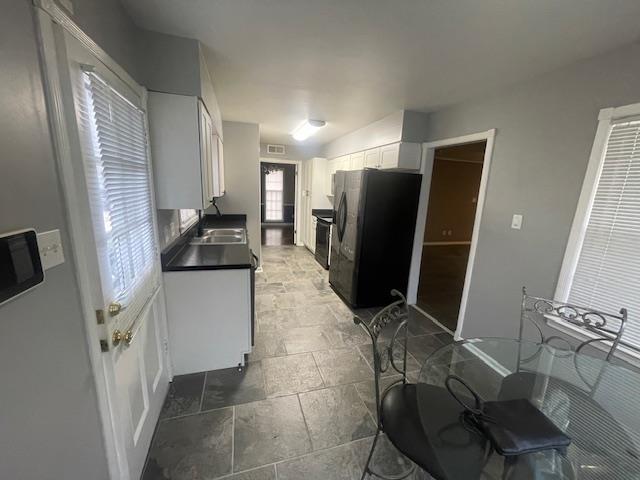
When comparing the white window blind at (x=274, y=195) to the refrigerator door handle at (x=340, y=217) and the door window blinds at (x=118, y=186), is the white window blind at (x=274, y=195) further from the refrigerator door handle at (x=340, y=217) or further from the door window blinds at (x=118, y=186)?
the door window blinds at (x=118, y=186)

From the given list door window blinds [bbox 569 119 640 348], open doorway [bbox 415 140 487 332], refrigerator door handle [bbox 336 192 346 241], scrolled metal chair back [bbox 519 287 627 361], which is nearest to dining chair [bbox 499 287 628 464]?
scrolled metal chair back [bbox 519 287 627 361]

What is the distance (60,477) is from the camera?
75cm

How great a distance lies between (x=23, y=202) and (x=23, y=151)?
13 cm

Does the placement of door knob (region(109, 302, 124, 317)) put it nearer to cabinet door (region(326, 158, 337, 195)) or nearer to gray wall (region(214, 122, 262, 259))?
gray wall (region(214, 122, 262, 259))

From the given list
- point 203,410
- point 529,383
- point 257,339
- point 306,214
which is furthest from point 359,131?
point 203,410

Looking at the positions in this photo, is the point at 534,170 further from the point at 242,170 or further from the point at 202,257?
the point at 242,170

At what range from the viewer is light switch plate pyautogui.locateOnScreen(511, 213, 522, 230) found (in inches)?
84.3

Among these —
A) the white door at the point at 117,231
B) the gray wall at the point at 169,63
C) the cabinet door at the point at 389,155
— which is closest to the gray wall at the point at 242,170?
the cabinet door at the point at 389,155

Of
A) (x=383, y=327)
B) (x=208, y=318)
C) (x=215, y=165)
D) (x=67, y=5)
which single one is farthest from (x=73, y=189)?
(x=215, y=165)

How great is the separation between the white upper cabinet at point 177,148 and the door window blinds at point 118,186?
13 centimetres

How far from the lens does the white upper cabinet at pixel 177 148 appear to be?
168 centimetres

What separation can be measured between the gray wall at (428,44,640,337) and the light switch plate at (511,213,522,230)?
0.12ft

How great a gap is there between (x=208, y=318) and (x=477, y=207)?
2558 mm

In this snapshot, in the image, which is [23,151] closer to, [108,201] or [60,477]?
[108,201]
